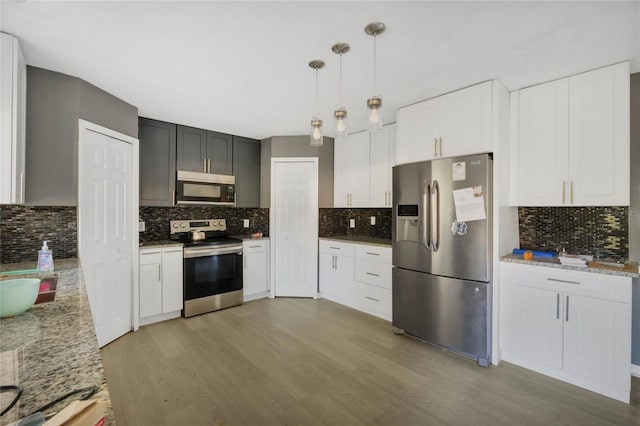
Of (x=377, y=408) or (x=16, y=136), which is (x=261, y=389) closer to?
(x=377, y=408)

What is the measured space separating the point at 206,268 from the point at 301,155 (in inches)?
78.8

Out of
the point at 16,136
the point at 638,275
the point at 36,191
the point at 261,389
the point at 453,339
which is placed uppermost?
the point at 16,136

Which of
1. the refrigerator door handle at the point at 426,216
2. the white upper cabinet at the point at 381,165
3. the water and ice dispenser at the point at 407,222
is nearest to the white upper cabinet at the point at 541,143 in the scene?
the refrigerator door handle at the point at 426,216

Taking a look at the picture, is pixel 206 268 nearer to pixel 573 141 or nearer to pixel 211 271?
pixel 211 271

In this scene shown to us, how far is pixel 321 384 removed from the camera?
2.11 meters

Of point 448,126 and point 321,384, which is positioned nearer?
point 321,384

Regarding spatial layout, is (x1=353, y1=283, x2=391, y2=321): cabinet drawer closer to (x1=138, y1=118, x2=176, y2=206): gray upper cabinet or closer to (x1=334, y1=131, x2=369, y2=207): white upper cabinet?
(x1=334, y1=131, x2=369, y2=207): white upper cabinet

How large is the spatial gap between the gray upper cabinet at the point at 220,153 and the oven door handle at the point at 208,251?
1.07m

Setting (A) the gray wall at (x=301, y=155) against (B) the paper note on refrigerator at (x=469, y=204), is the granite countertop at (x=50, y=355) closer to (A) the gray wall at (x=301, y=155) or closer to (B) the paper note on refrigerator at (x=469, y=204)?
(B) the paper note on refrigerator at (x=469, y=204)

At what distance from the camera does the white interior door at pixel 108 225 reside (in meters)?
2.42

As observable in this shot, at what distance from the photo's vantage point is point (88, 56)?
2025mm

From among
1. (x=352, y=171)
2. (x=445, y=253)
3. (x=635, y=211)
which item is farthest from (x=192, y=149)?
(x=635, y=211)

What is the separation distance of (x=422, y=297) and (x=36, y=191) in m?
3.32

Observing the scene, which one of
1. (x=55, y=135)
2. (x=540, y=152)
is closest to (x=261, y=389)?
(x=55, y=135)
